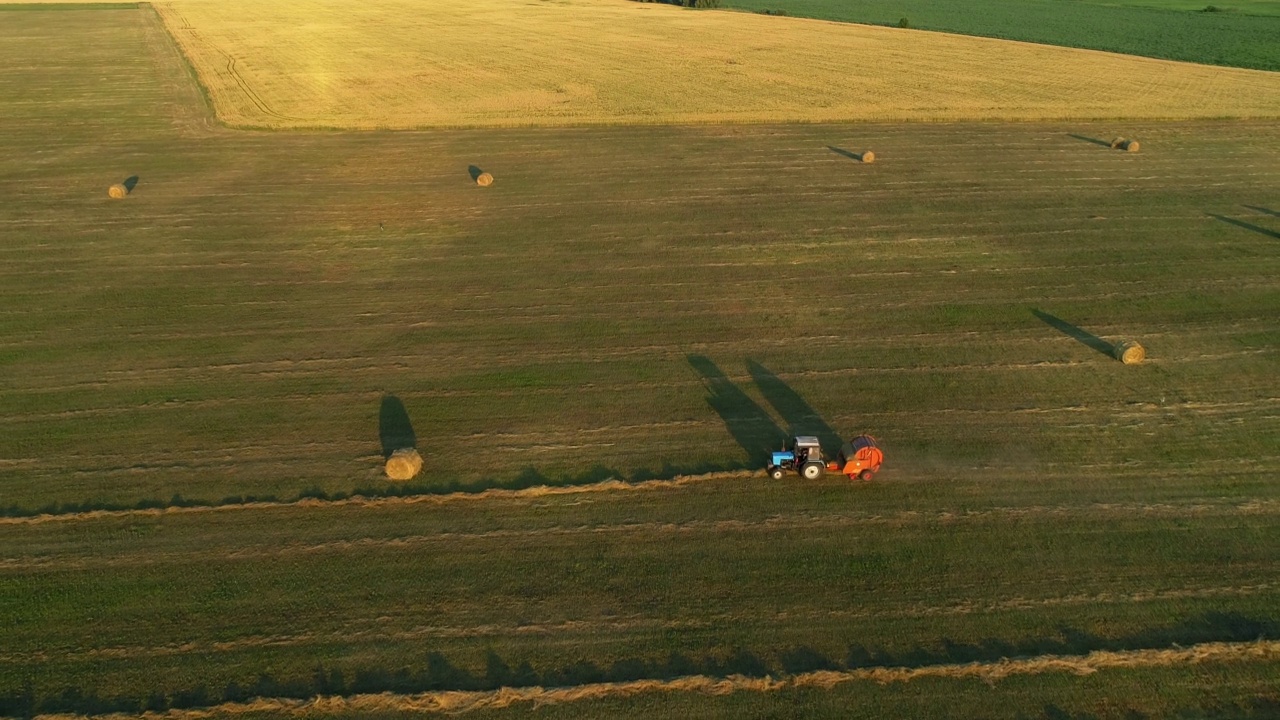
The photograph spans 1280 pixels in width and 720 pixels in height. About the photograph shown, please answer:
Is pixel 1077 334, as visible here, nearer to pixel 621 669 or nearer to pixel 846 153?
pixel 621 669

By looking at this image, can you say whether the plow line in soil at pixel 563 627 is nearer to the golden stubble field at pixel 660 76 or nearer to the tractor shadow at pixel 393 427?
the tractor shadow at pixel 393 427

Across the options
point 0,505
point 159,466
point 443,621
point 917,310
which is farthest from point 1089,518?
point 0,505

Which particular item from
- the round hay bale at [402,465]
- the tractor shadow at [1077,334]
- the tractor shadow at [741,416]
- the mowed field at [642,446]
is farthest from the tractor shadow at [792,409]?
the tractor shadow at [1077,334]

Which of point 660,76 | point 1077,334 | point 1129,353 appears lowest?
point 1077,334

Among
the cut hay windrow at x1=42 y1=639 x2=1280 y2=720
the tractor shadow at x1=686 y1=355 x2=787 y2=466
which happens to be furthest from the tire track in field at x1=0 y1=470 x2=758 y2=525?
the cut hay windrow at x1=42 y1=639 x2=1280 y2=720

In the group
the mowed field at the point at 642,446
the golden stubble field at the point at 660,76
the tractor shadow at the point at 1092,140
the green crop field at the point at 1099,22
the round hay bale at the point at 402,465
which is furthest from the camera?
the green crop field at the point at 1099,22

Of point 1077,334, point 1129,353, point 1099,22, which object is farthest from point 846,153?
point 1099,22
